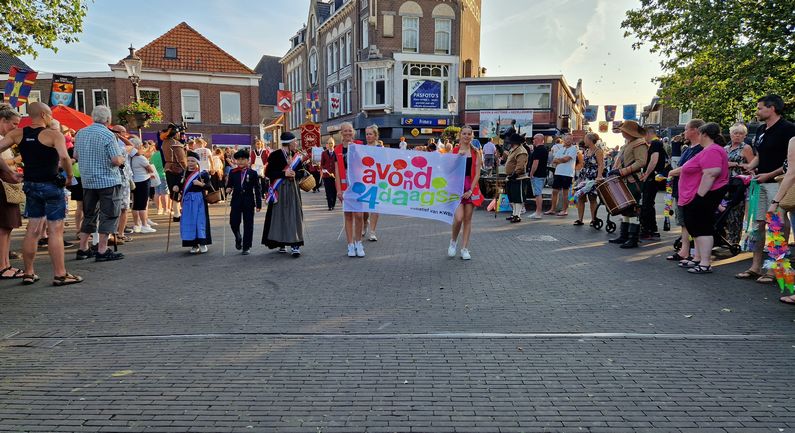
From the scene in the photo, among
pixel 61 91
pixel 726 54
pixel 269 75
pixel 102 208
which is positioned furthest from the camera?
pixel 269 75

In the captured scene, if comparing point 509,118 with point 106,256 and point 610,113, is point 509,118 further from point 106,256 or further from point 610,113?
point 106,256

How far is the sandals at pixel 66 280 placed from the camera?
644 cm

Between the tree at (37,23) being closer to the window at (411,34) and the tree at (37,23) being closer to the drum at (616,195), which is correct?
the drum at (616,195)

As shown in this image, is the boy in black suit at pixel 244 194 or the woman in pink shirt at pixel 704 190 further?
the boy in black suit at pixel 244 194

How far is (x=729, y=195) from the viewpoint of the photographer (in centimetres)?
794

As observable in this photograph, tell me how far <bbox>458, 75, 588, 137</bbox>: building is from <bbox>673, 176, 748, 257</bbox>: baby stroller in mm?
32125

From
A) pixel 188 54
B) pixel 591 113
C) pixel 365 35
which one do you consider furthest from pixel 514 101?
pixel 188 54

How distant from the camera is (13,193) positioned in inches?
A: 263

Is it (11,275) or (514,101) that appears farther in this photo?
(514,101)

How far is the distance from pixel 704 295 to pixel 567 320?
214 cm

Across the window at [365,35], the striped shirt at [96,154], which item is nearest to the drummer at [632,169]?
the striped shirt at [96,154]

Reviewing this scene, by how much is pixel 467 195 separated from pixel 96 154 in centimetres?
543

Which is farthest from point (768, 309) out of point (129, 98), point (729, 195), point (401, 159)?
point (129, 98)

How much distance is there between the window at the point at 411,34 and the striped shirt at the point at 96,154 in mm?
34066
